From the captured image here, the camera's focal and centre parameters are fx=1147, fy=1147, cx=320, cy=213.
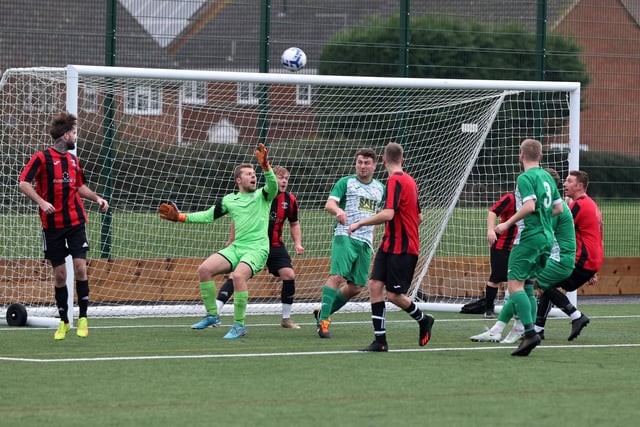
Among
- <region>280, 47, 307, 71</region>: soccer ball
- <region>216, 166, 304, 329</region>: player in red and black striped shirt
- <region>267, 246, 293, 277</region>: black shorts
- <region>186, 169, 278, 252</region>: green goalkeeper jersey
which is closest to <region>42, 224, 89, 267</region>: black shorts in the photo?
<region>186, 169, 278, 252</region>: green goalkeeper jersey

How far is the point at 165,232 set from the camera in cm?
1471

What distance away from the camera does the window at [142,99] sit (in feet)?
44.8

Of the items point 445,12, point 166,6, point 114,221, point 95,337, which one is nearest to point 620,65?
point 445,12

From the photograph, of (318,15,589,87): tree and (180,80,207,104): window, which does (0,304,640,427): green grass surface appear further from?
(318,15,589,87): tree

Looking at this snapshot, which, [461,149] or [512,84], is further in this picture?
[461,149]

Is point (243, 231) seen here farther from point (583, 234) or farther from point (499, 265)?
point (499, 265)

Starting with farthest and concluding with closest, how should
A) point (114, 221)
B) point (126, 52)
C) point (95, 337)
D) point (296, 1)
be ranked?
point (296, 1) → point (126, 52) → point (114, 221) → point (95, 337)

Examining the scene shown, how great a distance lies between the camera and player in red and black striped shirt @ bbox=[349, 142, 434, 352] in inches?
392

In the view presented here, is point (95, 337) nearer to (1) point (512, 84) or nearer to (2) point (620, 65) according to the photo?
(1) point (512, 84)

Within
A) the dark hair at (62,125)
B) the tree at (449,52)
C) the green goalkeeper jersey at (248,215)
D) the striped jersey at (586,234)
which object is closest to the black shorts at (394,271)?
the green goalkeeper jersey at (248,215)

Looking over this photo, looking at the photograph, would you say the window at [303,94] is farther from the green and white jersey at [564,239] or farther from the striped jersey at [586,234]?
the green and white jersey at [564,239]

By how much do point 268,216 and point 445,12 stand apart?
6534 millimetres

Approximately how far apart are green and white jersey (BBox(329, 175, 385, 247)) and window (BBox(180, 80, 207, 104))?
9.80 feet

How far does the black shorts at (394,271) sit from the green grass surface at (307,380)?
584 millimetres
